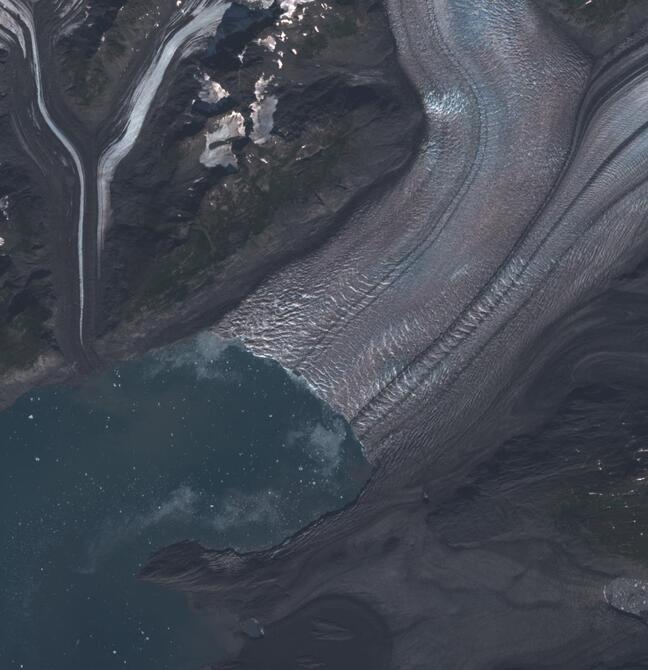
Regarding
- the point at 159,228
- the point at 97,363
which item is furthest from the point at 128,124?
the point at 97,363

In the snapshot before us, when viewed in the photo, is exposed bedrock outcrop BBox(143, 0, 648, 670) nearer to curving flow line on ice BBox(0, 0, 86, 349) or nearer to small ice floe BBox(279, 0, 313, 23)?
small ice floe BBox(279, 0, 313, 23)

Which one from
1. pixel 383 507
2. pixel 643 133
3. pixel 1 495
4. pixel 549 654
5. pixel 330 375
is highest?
pixel 643 133

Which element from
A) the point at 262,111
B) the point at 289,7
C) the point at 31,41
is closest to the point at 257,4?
the point at 289,7

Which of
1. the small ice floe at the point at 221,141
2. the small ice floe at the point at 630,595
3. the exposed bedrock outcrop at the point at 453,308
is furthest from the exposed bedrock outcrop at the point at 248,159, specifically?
the small ice floe at the point at 630,595

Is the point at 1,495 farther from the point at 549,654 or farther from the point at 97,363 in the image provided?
the point at 549,654

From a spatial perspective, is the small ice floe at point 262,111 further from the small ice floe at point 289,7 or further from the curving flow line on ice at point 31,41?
the curving flow line on ice at point 31,41

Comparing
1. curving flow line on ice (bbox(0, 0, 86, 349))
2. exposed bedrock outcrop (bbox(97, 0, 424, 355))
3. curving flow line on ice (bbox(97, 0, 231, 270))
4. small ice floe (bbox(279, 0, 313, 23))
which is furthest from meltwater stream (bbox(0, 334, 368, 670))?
small ice floe (bbox(279, 0, 313, 23))
